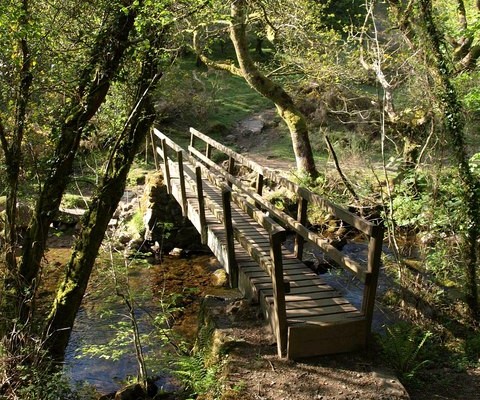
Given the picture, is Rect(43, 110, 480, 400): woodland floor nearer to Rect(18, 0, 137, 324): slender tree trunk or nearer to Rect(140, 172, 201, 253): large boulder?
Rect(18, 0, 137, 324): slender tree trunk

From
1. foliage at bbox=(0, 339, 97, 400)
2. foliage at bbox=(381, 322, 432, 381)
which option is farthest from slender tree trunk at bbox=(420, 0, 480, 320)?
foliage at bbox=(0, 339, 97, 400)

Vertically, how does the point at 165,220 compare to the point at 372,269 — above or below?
below

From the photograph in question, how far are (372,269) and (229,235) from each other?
7.12ft

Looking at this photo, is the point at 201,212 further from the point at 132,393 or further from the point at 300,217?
the point at 132,393

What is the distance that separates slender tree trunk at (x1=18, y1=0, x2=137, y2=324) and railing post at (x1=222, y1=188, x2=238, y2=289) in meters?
2.22

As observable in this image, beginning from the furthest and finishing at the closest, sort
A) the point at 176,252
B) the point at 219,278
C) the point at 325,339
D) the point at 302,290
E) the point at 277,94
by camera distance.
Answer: the point at 277,94, the point at 176,252, the point at 219,278, the point at 302,290, the point at 325,339

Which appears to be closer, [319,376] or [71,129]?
[319,376]

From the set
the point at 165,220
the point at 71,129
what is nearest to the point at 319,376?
the point at 71,129

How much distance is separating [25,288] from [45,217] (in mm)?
1012

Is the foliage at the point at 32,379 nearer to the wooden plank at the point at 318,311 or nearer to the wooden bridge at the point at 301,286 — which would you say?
the wooden bridge at the point at 301,286

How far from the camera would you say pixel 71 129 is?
675cm

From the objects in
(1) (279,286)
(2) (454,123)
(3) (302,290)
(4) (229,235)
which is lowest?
(3) (302,290)

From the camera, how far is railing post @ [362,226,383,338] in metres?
4.84

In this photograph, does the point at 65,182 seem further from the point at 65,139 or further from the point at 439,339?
the point at 439,339
